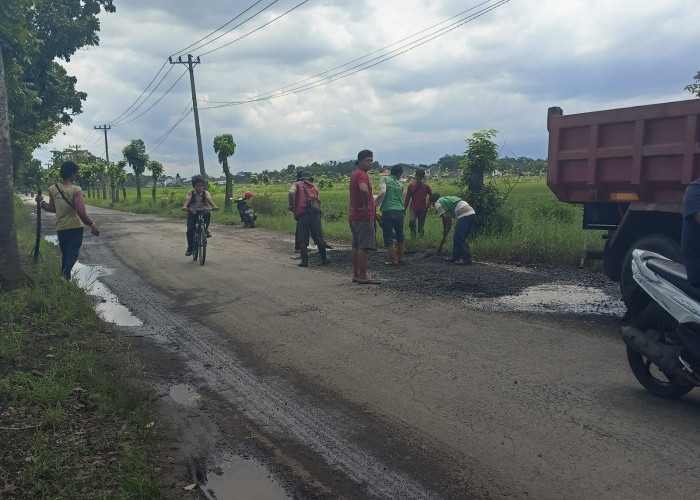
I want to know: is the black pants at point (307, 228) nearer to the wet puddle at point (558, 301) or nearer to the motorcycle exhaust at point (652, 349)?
the wet puddle at point (558, 301)

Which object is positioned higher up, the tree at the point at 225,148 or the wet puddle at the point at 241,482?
the tree at the point at 225,148

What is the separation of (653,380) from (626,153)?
3.37 m

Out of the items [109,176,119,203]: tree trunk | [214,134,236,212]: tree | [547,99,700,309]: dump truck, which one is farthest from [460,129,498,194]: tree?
[109,176,119,203]: tree trunk

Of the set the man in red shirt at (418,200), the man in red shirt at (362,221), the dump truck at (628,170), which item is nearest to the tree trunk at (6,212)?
the man in red shirt at (362,221)

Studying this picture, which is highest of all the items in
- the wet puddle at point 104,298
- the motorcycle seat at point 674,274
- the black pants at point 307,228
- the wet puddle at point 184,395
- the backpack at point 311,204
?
the backpack at point 311,204

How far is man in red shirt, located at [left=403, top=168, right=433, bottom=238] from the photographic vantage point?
44.1ft

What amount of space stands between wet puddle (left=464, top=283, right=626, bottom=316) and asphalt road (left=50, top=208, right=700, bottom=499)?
357mm

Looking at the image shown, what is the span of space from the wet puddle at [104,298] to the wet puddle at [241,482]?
13.6 feet

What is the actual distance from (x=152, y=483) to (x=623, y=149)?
6.21m

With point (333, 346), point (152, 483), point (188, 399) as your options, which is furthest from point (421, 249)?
point (152, 483)

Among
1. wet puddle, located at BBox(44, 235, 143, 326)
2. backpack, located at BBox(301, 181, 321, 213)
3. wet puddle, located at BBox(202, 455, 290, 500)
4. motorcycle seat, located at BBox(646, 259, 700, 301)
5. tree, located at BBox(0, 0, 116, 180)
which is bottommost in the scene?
wet puddle, located at BBox(44, 235, 143, 326)

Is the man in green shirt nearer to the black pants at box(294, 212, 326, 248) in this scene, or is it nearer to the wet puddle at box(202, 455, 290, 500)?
the black pants at box(294, 212, 326, 248)

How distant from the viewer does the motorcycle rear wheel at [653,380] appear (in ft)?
14.7

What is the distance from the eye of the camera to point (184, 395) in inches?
196
